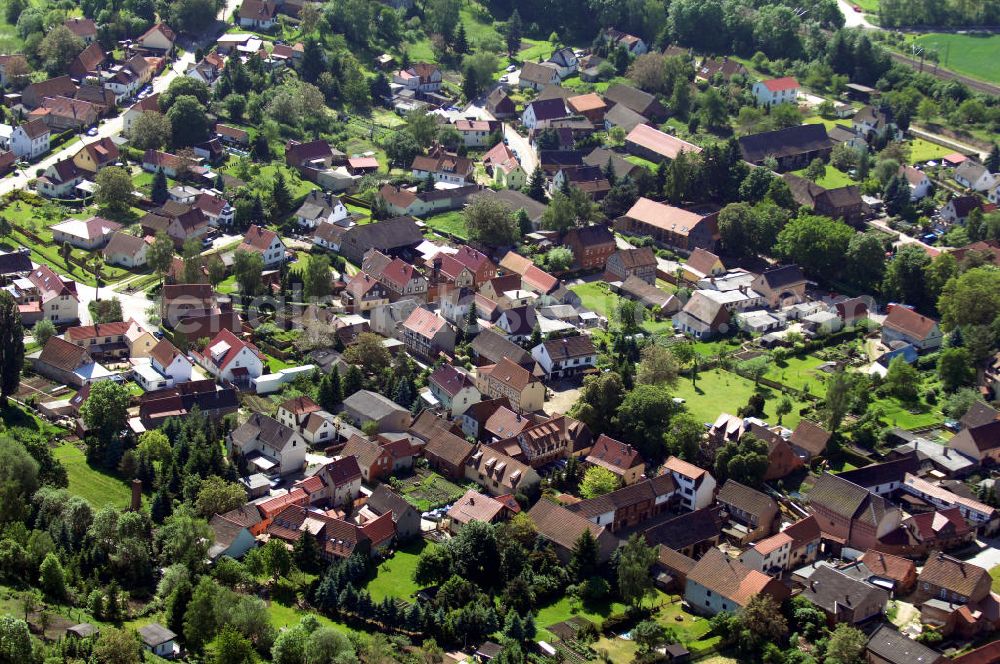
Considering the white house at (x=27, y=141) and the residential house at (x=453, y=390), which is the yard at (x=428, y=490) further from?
the white house at (x=27, y=141)

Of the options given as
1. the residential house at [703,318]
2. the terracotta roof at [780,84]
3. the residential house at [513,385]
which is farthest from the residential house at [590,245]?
the terracotta roof at [780,84]

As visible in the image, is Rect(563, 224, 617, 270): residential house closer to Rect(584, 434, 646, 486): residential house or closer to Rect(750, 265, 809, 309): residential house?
Rect(750, 265, 809, 309): residential house

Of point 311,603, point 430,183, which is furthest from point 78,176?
point 311,603

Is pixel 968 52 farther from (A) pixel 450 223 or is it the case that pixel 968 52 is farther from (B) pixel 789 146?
(A) pixel 450 223

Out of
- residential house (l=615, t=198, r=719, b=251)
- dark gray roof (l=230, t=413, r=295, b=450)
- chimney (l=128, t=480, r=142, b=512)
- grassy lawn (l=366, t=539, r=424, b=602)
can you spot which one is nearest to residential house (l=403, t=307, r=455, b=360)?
dark gray roof (l=230, t=413, r=295, b=450)

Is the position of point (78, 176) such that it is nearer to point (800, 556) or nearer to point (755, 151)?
point (755, 151)
